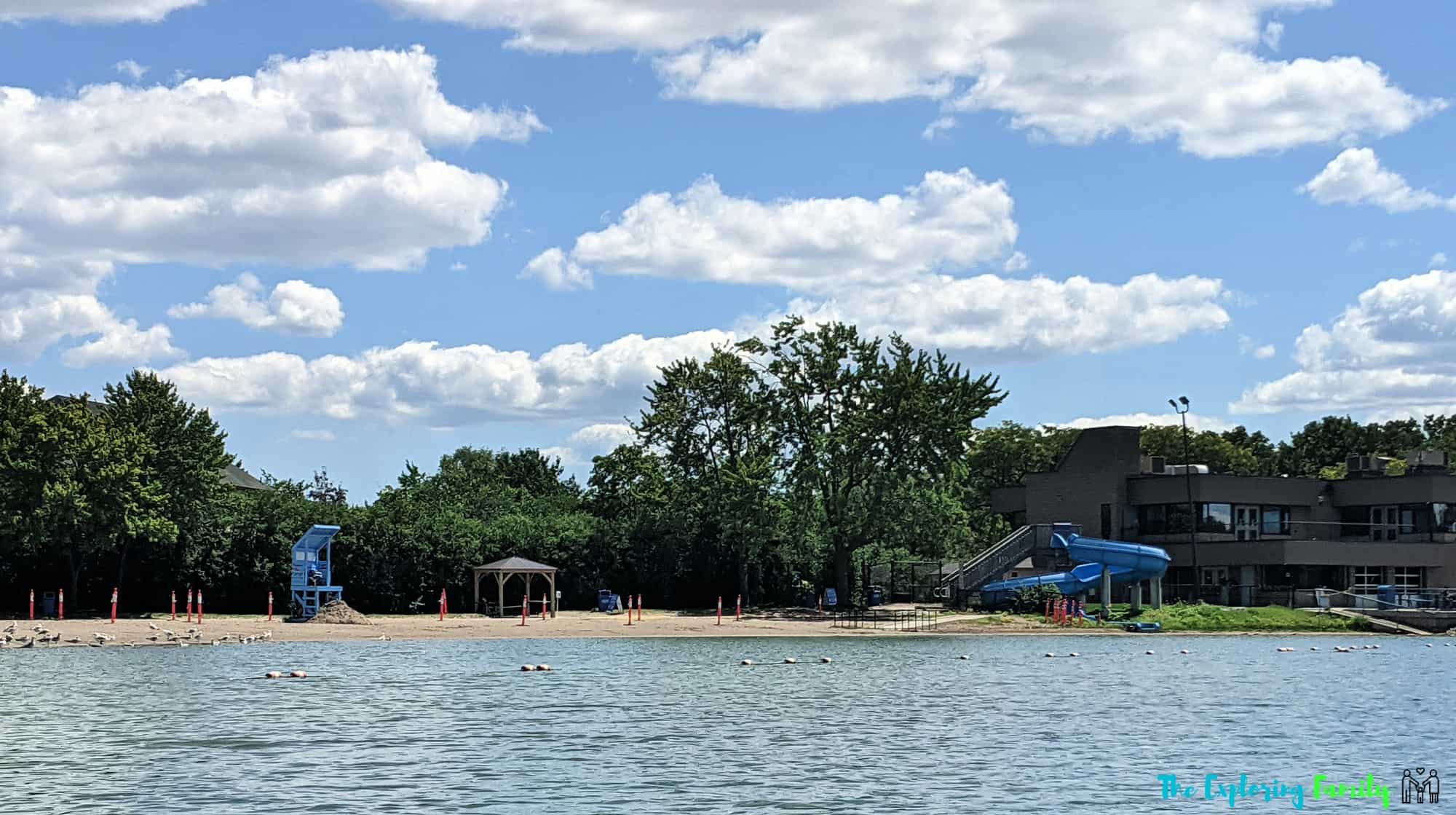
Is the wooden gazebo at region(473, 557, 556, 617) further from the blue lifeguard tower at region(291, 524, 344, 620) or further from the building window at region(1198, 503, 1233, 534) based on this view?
the building window at region(1198, 503, 1233, 534)

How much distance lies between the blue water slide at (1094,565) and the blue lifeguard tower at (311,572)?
102 ft

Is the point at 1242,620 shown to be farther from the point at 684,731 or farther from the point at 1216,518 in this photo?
the point at 684,731

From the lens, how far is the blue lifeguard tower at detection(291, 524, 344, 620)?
228 feet

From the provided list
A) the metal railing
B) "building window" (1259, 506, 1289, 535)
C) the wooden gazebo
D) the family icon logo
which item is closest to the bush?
the metal railing

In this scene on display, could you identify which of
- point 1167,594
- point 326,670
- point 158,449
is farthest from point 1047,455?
point 326,670

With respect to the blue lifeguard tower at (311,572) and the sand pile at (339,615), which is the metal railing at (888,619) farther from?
the blue lifeguard tower at (311,572)

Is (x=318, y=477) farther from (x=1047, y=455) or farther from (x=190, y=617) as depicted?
(x=190, y=617)

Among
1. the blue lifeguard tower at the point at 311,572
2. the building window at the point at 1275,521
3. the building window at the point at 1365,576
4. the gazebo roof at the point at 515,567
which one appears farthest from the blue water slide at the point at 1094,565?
the blue lifeguard tower at the point at 311,572

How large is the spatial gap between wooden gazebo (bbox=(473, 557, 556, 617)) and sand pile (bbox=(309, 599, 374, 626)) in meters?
7.19

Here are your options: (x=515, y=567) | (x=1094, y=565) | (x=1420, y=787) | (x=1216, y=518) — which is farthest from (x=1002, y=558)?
(x=1420, y=787)

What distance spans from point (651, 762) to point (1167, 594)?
2615 inches

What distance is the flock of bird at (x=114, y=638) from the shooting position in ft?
183

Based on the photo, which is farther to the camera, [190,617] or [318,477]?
[318,477]

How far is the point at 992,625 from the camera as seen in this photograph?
74.3 meters
